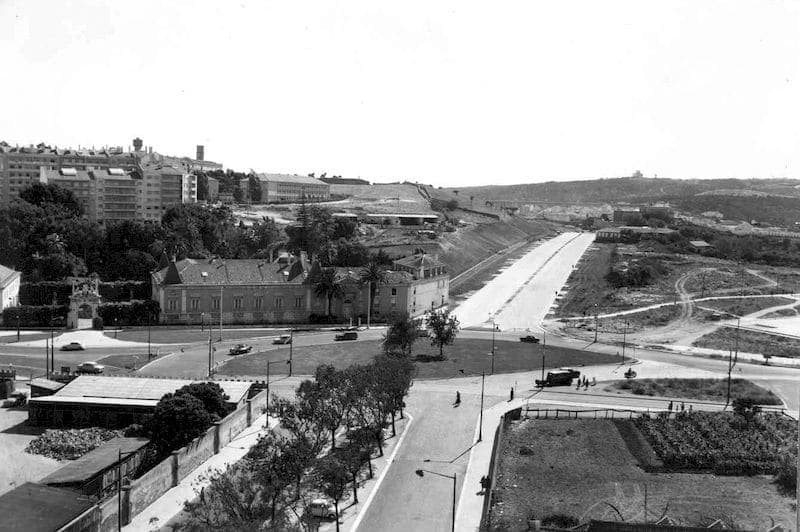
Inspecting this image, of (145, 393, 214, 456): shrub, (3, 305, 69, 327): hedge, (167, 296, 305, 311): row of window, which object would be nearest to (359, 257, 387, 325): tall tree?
(167, 296, 305, 311): row of window

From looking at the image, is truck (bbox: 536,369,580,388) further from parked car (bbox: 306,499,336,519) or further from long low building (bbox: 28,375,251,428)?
parked car (bbox: 306,499,336,519)

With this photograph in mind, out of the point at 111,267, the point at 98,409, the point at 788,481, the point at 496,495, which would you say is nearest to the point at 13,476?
the point at 98,409

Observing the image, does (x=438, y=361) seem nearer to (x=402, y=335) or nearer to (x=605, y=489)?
(x=402, y=335)

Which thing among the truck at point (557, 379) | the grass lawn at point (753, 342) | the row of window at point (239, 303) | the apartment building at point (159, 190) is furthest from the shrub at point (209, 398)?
the apartment building at point (159, 190)

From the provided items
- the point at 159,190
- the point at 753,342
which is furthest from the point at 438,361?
the point at 159,190

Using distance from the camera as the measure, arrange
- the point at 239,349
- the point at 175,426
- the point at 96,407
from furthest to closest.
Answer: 1. the point at 239,349
2. the point at 96,407
3. the point at 175,426

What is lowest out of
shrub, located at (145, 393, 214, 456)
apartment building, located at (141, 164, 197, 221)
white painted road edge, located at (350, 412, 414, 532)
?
white painted road edge, located at (350, 412, 414, 532)
